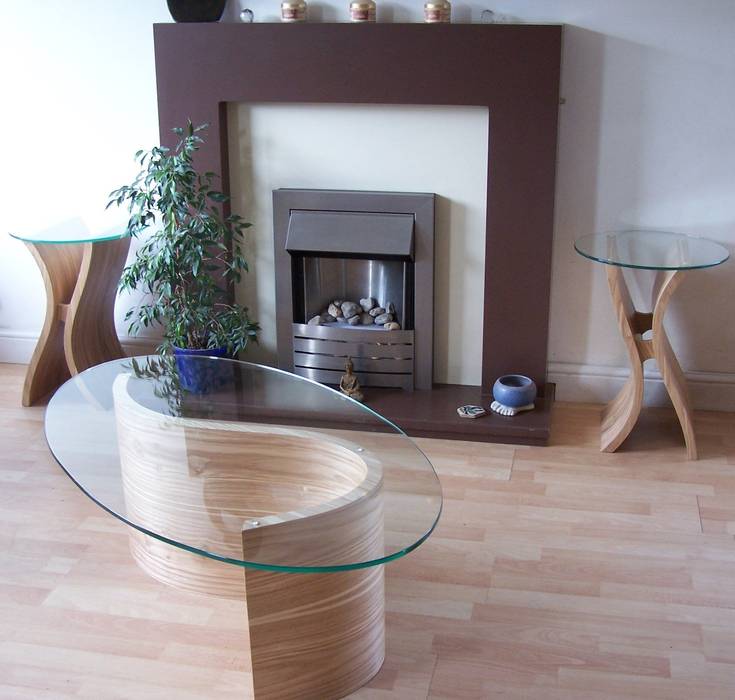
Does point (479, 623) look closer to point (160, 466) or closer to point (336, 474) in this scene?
point (336, 474)

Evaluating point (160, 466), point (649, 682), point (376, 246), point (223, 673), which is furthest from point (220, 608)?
point (376, 246)

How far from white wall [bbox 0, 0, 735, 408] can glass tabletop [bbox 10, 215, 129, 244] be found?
9 cm

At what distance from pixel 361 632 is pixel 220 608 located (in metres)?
0.50

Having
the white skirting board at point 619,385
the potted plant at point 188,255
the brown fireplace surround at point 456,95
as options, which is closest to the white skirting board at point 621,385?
the white skirting board at point 619,385

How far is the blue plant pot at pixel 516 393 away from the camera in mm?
3693

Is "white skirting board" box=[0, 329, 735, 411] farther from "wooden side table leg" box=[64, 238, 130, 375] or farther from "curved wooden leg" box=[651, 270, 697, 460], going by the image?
"wooden side table leg" box=[64, 238, 130, 375]

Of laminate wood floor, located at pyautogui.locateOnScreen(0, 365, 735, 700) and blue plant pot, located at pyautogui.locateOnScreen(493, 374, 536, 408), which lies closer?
laminate wood floor, located at pyautogui.locateOnScreen(0, 365, 735, 700)

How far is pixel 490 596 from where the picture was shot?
2.72m

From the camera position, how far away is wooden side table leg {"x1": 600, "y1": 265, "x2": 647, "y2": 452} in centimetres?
338

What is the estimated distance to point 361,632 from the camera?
7.75 ft

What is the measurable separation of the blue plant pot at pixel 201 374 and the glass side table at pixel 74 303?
1026 millimetres

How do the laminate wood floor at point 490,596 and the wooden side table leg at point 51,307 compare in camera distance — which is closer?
the laminate wood floor at point 490,596

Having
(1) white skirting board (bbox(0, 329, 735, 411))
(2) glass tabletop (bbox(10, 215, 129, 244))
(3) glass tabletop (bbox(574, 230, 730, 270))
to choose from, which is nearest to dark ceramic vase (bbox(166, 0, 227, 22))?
(2) glass tabletop (bbox(10, 215, 129, 244))

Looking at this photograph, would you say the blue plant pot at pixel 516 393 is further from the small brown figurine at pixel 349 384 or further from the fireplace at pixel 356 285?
→ the small brown figurine at pixel 349 384
